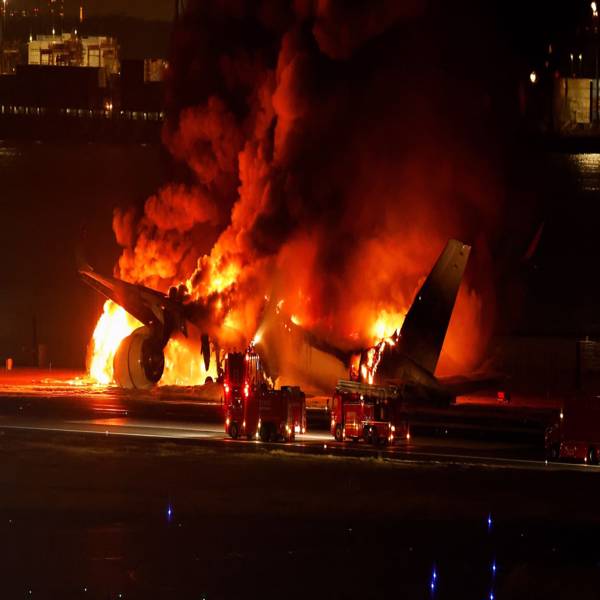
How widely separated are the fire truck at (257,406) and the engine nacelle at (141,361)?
57.6ft

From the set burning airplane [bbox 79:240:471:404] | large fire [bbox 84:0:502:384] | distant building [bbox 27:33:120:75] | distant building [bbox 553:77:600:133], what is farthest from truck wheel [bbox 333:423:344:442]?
distant building [bbox 27:33:120:75]

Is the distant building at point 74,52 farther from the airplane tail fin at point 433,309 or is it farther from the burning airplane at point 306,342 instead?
the airplane tail fin at point 433,309

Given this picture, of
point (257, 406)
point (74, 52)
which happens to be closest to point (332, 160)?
point (257, 406)

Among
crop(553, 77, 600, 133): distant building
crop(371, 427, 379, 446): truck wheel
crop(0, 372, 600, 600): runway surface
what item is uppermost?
crop(553, 77, 600, 133): distant building

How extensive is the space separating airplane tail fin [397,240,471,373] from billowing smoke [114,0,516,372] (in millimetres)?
5172

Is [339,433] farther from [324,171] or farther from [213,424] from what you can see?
[324,171]

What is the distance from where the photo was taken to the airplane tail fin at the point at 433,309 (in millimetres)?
48375

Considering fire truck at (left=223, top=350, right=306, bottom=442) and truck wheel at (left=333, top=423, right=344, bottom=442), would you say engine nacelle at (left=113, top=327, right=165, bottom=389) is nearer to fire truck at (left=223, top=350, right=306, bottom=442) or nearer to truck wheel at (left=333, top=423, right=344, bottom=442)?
fire truck at (left=223, top=350, right=306, bottom=442)

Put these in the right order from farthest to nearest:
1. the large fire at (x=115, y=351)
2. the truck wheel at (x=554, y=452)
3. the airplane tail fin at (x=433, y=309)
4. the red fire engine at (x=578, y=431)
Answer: the large fire at (x=115, y=351)
the airplane tail fin at (x=433, y=309)
the truck wheel at (x=554, y=452)
the red fire engine at (x=578, y=431)

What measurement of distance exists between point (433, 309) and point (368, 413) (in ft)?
40.6

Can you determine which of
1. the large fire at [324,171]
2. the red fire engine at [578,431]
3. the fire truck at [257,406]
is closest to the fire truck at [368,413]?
the fire truck at [257,406]

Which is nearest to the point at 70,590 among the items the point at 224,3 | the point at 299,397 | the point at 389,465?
the point at 389,465

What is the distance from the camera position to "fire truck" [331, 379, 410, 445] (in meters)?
37.1

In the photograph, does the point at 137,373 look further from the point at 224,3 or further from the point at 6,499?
the point at 6,499
